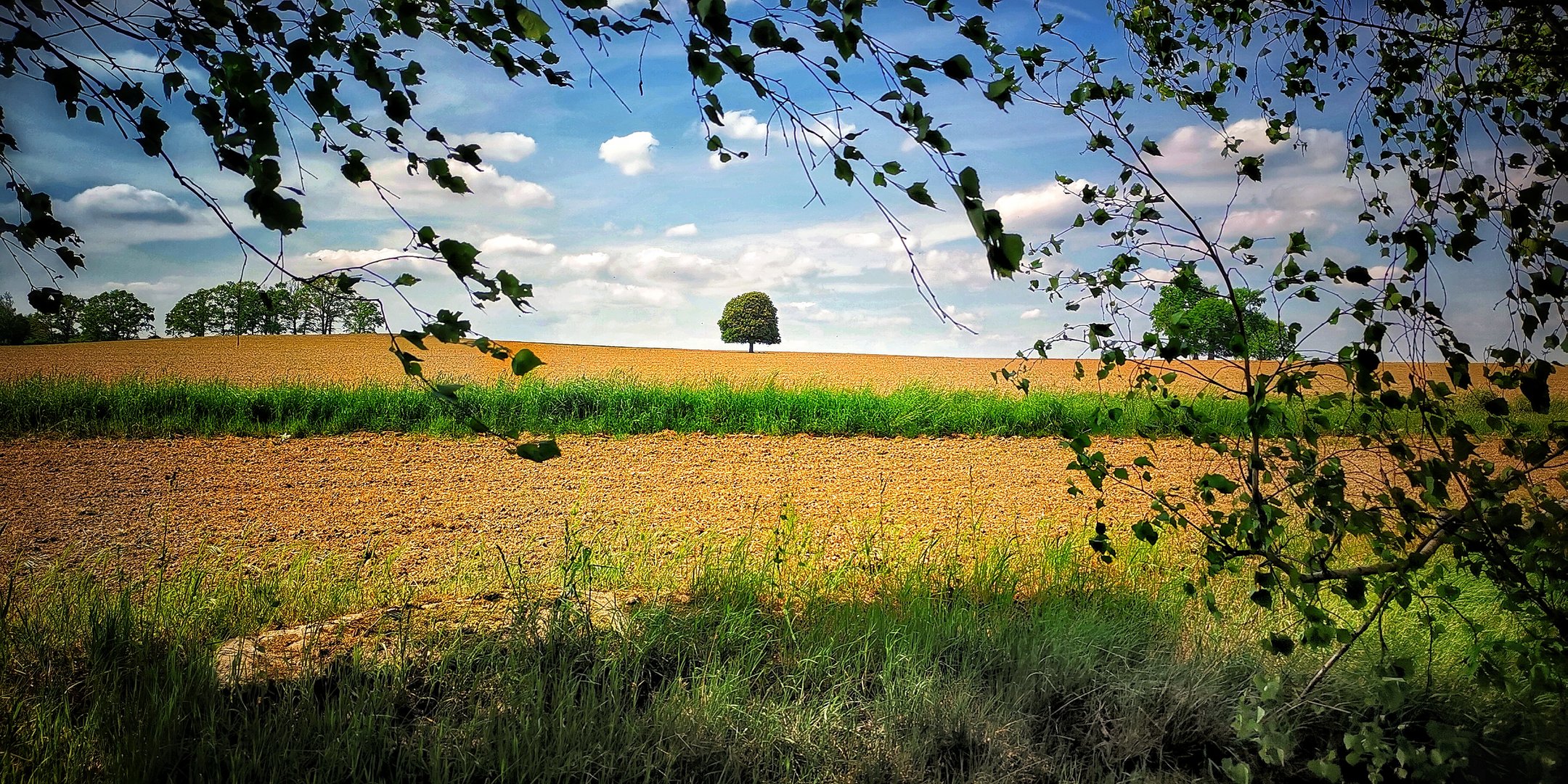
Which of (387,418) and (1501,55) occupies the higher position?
(1501,55)

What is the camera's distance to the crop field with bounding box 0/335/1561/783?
9.87 feet

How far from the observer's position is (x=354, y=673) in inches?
130

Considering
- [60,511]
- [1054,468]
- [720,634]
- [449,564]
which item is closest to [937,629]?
[720,634]

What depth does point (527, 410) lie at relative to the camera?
39.7 ft

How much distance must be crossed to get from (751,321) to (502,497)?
189 feet

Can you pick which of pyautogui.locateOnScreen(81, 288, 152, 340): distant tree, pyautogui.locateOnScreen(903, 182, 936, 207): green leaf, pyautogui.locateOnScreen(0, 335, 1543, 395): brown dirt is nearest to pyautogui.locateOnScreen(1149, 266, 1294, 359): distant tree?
pyautogui.locateOnScreen(903, 182, 936, 207): green leaf

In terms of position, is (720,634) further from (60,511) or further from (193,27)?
(60,511)

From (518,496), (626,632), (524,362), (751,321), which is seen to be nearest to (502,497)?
(518,496)

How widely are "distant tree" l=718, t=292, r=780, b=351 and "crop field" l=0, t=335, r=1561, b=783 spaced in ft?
185

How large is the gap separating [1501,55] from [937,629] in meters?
3.87

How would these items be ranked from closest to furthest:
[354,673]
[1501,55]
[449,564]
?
[354,673]
[1501,55]
[449,564]

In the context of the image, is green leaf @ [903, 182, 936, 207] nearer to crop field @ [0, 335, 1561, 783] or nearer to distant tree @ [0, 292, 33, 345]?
crop field @ [0, 335, 1561, 783]

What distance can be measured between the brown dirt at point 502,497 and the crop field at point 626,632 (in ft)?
0.18

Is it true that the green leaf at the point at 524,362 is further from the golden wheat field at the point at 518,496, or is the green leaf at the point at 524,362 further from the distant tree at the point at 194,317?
the distant tree at the point at 194,317
